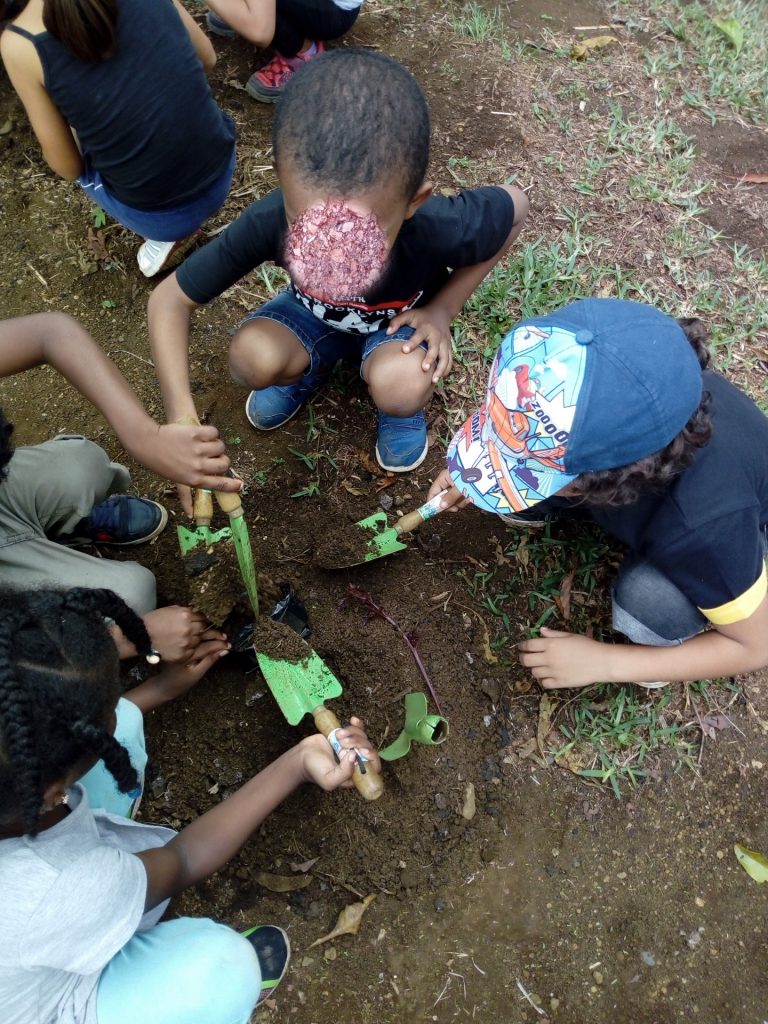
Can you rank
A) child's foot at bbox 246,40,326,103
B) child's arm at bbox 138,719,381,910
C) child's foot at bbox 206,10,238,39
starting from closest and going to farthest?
child's arm at bbox 138,719,381,910 → child's foot at bbox 246,40,326,103 → child's foot at bbox 206,10,238,39

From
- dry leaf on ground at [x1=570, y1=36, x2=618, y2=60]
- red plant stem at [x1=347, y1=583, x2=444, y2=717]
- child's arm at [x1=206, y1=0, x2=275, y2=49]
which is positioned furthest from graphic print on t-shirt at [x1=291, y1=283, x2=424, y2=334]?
dry leaf on ground at [x1=570, y1=36, x2=618, y2=60]

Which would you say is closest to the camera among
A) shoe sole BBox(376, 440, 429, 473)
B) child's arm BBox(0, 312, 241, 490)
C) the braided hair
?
the braided hair

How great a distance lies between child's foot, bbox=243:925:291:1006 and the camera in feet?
4.86

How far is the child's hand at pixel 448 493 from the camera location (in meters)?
1.75

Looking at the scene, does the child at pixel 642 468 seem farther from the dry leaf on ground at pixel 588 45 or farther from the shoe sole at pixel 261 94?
the dry leaf on ground at pixel 588 45

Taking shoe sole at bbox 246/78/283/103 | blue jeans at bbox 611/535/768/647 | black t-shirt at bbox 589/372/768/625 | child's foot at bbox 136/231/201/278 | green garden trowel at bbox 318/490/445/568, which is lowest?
blue jeans at bbox 611/535/768/647

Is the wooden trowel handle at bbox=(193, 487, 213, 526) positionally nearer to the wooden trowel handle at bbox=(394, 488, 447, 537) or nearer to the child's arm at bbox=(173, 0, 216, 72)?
the wooden trowel handle at bbox=(394, 488, 447, 537)

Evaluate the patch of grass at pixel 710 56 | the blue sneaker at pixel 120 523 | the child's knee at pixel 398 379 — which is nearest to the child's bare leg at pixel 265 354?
the child's knee at pixel 398 379

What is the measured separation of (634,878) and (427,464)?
1153 mm

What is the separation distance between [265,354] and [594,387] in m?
0.91

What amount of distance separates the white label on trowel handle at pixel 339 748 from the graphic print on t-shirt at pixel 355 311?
1.01 meters

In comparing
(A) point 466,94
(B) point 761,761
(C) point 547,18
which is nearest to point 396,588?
(B) point 761,761

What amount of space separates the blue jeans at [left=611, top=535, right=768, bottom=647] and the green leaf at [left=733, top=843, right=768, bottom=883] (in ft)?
1.73

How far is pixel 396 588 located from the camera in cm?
187
